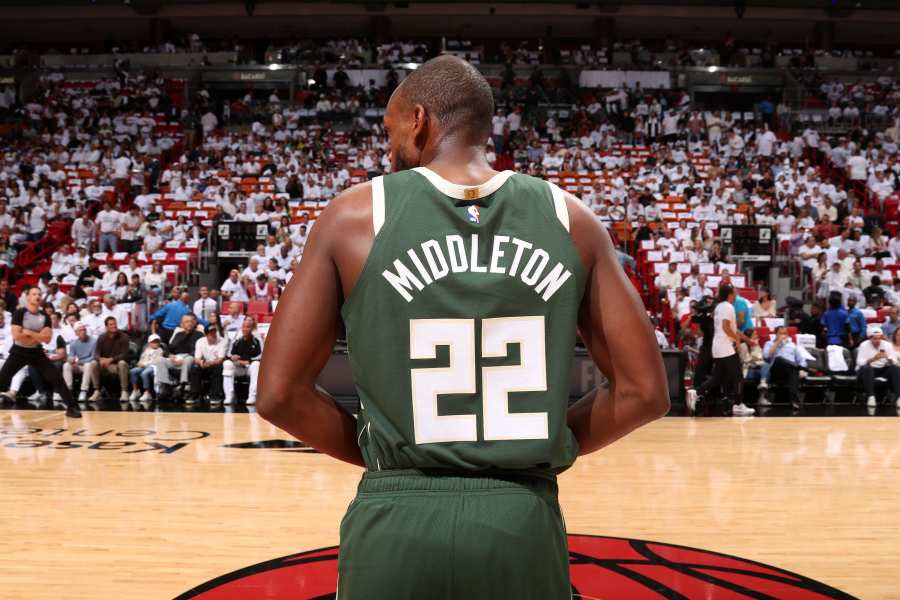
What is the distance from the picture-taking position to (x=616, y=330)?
1526 mm

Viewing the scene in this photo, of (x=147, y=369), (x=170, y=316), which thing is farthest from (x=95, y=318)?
(x=147, y=369)

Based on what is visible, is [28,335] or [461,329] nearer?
[461,329]

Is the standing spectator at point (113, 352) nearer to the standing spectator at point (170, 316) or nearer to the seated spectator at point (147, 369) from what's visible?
the seated spectator at point (147, 369)

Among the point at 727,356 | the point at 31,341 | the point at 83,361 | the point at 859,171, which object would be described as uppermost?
the point at 859,171

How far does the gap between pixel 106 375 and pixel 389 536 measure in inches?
425

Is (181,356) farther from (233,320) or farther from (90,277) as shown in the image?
(90,277)

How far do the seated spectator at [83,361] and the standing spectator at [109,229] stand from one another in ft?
14.1

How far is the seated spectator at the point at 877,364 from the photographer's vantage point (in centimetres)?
1073

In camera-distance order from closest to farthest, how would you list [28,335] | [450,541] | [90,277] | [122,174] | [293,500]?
[450,541] → [293,500] → [28,335] → [90,277] → [122,174]

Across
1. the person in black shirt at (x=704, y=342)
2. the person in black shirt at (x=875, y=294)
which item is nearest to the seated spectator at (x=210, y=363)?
the person in black shirt at (x=704, y=342)

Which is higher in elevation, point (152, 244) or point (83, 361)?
point (152, 244)

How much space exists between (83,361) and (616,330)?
1104 centimetres

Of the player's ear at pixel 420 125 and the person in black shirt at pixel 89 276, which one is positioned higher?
the player's ear at pixel 420 125

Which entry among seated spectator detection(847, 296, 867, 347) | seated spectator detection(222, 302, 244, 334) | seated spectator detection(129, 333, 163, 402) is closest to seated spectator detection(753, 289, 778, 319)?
seated spectator detection(847, 296, 867, 347)
